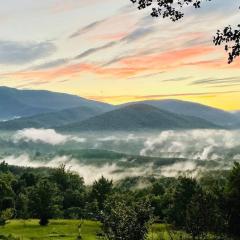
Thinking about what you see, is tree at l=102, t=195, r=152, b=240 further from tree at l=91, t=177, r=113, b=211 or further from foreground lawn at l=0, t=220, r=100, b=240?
tree at l=91, t=177, r=113, b=211

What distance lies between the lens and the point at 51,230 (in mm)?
111562

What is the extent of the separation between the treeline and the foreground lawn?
2864 millimetres

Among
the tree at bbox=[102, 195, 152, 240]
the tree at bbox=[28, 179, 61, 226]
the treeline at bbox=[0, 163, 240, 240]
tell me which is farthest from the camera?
the tree at bbox=[28, 179, 61, 226]

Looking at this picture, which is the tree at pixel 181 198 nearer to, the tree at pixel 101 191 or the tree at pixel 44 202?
the tree at pixel 44 202

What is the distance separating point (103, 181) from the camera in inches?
5655

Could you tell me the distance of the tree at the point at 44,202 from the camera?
123 metres

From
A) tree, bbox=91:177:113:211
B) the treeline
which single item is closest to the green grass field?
the treeline

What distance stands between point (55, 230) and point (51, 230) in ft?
2.92

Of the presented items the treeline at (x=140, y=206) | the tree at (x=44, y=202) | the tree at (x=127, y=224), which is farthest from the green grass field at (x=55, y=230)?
the tree at (x=127, y=224)

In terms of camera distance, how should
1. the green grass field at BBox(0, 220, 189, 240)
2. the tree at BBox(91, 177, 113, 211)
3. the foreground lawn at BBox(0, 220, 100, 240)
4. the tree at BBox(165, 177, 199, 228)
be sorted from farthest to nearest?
the tree at BBox(91, 177, 113, 211), the tree at BBox(165, 177, 199, 228), the foreground lawn at BBox(0, 220, 100, 240), the green grass field at BBox(0, 220, 189, 240)

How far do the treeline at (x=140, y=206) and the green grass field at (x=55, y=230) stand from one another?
8.61 feet

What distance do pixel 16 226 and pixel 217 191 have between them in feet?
168

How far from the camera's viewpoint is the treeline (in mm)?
54369

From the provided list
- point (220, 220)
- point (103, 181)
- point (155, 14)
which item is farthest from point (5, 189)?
point (155, 14)
